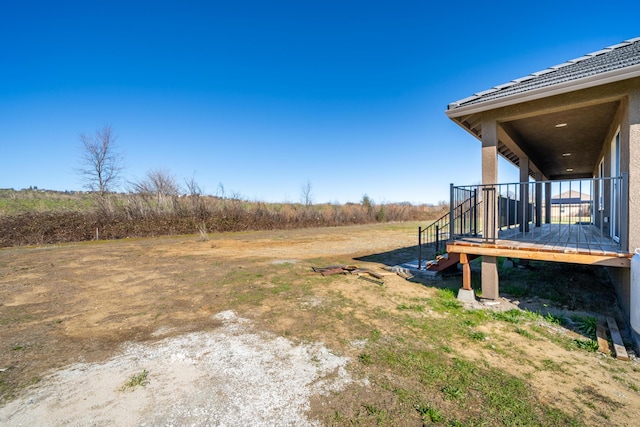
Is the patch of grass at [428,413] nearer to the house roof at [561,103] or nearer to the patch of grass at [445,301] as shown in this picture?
the patch of grass at [445,301]

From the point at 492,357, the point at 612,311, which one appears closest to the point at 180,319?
the point at 492,357

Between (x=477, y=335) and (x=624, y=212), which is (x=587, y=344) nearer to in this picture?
(x=477, y=335)

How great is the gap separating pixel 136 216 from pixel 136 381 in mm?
19560

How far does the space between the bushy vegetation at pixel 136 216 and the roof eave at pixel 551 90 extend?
14.9 metres

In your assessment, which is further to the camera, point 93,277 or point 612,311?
point 93,277

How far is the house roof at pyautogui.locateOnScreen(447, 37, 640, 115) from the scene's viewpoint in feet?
13.1

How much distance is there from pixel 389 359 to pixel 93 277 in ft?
27.8

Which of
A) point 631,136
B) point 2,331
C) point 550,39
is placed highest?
point 550,39

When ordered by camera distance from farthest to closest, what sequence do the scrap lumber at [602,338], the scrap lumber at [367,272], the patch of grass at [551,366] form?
the scrap lumber at [367,272]
the scrap lumber at [602,338]
the patch of grass at [551,366]

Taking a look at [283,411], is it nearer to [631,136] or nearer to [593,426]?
[593,426]

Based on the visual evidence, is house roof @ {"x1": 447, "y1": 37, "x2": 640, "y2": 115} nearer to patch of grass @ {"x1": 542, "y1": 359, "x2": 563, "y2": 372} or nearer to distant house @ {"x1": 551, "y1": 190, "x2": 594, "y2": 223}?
distant house @ {"x1": 551, "y1": 190, "x2": 594, "y2": 223}

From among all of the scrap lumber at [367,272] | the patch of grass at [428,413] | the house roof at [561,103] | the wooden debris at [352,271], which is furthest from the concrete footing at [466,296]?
the patch of grass at [428,413]

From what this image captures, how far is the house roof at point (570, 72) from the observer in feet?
13.1

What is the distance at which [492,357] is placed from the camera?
330cm
